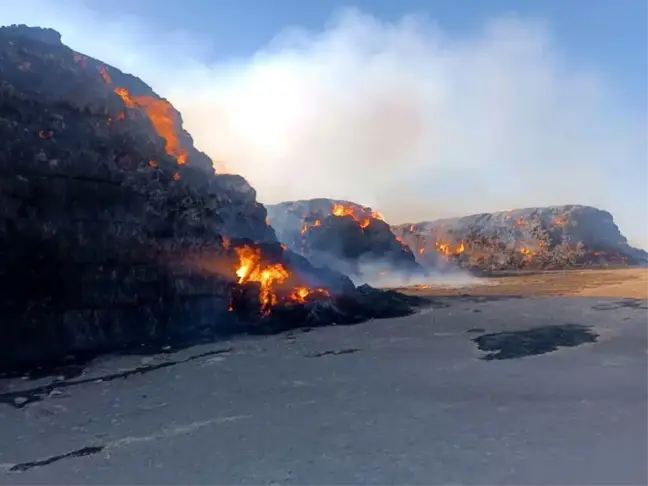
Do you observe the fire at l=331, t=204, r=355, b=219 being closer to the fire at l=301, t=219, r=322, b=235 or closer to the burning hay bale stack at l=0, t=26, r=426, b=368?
the fire at l=301, t=219, r=322, b=235

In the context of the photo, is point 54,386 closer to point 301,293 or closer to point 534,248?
point 301,293

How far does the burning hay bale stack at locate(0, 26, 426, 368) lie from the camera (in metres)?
29.7

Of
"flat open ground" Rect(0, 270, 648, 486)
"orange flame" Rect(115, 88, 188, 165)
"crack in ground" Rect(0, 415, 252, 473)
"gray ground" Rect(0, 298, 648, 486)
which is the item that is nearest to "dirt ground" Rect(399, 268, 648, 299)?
"flat open ground" Rect(0, 270, 648, 486)

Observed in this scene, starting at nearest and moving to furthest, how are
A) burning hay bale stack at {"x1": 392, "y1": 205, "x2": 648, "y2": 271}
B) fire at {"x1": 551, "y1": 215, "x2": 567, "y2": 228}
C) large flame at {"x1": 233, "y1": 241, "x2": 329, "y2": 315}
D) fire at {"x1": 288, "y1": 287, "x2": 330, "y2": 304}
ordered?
large flame at {"x1": 233, "y1": 241, "x2": 329, "y2": 315} < fire at {"x1": 288, "y1": 287, "x2": 330, "y2": 304} < burning hay bale stack at {"x1": 392, "y1": 205, "x2": 648, "y2": 271} < fire at {"x1": 551, "y1": 215, "x2": 567, "y2": 228}

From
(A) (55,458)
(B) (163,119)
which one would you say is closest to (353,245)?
(B) (163,119)

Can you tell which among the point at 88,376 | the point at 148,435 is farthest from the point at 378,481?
the point at 88,376

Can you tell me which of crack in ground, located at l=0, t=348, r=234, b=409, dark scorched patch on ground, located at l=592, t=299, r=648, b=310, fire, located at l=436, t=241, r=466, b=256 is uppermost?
fire, located at l=436, t=241, r=466, b=256

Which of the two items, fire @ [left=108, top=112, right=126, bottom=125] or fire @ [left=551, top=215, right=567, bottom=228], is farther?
fire @ [left=551, top=215, right=567, bottom=228]

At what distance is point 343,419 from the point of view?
16094mm

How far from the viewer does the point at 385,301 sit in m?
47.9

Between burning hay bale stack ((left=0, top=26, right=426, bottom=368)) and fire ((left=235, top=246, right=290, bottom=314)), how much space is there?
120 mm

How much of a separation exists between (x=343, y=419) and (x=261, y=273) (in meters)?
30.0

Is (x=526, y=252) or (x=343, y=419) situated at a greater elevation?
(x=526, y=252)

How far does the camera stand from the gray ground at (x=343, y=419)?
39.8 feet
